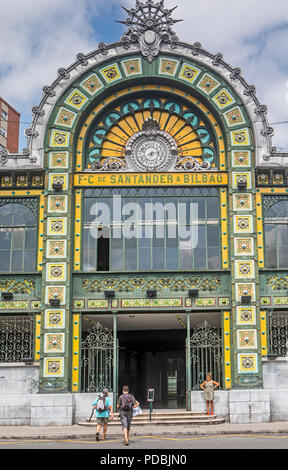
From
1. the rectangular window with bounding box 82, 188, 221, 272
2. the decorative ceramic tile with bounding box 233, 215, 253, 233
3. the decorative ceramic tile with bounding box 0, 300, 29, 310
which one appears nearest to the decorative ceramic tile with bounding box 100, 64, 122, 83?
the rectangular window with bounding box 82, 188, 221, 272

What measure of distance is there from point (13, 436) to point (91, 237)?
28.8 ft

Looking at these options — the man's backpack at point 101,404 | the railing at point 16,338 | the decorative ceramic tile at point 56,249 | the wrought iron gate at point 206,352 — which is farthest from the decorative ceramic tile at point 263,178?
Answer: the man's backpack at point 101,404

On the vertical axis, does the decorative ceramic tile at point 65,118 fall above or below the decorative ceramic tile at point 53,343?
above

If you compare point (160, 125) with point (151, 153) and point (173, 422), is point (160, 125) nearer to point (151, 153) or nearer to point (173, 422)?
point (151, 153)

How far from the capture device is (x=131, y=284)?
1079 inches

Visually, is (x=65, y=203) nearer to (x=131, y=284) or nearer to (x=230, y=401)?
(x=131, y=284)

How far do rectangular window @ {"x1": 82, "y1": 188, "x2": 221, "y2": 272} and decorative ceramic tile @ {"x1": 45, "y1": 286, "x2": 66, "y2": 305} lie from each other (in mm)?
1320

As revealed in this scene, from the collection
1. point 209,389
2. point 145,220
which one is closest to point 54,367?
point 209,389

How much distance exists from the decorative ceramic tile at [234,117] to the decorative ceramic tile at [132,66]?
4013 millimetres

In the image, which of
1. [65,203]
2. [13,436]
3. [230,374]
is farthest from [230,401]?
[65,203]

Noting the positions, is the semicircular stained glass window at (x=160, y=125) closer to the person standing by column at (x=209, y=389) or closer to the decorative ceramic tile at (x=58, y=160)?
the decorative ceramic tile at (x=58, y=160)

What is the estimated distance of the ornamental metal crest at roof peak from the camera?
29.1 meters

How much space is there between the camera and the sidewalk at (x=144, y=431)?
22172mm
